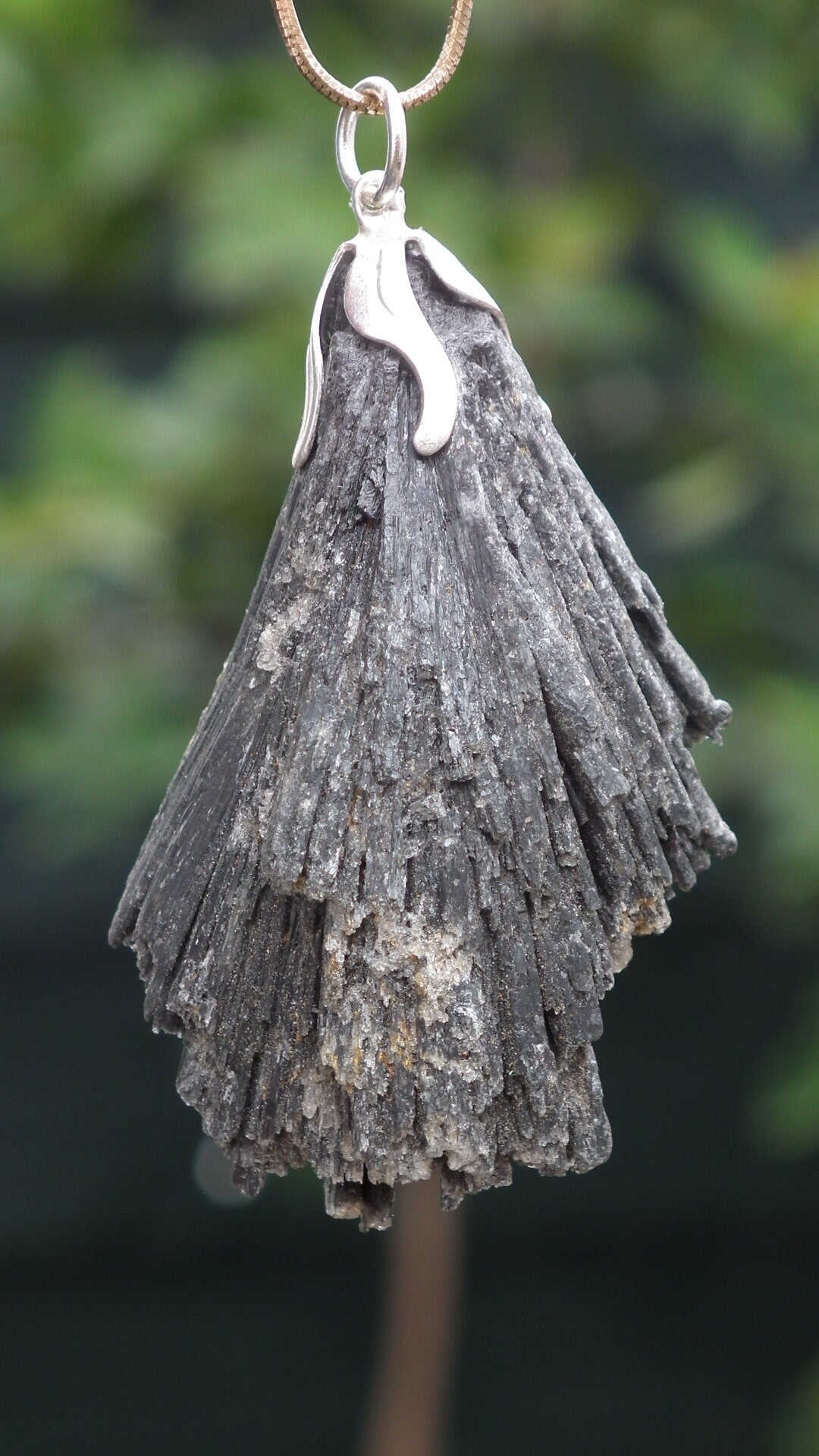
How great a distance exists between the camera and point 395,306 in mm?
1089

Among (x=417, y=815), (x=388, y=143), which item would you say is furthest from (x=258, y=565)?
(x=417, y=815)

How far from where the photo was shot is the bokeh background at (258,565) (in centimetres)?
214

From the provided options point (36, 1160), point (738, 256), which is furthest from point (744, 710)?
point (36, 1160)

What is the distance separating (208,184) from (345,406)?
1297mm

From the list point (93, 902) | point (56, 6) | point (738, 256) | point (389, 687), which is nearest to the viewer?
point (389, 687)

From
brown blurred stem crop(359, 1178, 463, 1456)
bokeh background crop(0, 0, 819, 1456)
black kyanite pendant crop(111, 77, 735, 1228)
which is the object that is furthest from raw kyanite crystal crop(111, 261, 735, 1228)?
brown blurred stem crop(359, 1178, 463, 1456)

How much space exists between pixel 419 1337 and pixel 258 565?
1.42 metres

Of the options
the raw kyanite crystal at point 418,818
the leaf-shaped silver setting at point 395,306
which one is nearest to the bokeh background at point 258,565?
the raw kyanite crystal at point 418,818

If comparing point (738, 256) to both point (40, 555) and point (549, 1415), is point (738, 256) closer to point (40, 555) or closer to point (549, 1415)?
point (40, 555)

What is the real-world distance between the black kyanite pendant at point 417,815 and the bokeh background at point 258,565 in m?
0.78

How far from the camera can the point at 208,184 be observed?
7.25 ft

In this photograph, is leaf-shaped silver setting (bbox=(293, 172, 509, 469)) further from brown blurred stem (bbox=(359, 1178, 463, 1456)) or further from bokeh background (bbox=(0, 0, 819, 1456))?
brown blurred stem (bbox=(359, 1178, 463, 1456))

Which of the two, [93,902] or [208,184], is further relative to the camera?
[93,902]

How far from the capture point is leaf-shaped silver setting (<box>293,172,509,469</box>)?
3.47 feet
